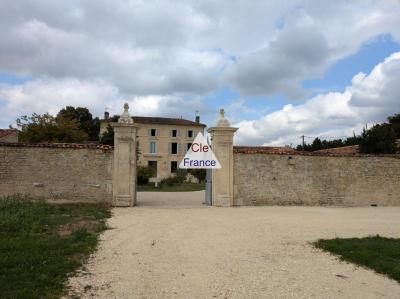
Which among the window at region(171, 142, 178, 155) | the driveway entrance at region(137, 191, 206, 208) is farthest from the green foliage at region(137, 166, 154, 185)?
the window at region(171, 142, 178, 155)

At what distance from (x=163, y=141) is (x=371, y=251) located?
47.3 meters

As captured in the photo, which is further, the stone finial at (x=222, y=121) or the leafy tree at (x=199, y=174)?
the leafy tree at (x=199, y=174)

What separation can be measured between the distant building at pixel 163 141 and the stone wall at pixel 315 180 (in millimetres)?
36912

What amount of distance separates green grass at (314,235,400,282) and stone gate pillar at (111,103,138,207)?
312 inches

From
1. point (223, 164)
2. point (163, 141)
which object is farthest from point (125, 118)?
point (163, 141)

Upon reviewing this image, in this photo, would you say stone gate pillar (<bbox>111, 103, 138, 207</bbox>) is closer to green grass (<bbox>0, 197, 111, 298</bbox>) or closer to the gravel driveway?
green grass (<bbox>0, 197, 111, 298</bbox>)

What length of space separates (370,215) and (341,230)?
13.3 ft

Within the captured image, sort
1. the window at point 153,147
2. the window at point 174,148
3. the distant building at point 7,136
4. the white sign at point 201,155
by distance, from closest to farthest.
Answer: the white sign at point 201,155 → the distant building at point 7,136 → the window at point 153,147 → the window at point 174,148

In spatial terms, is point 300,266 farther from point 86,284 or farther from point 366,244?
Result: point 86,284

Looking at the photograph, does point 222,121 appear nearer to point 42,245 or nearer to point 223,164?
point 223,164

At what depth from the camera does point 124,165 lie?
14234mm

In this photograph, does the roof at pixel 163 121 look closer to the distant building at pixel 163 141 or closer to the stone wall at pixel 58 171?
the distant building at pixel 163 141

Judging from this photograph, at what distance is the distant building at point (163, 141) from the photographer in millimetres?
52500

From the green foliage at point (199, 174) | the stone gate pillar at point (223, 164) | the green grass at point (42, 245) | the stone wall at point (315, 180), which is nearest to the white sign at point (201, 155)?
the stone gate pillar at point (223, 164)
